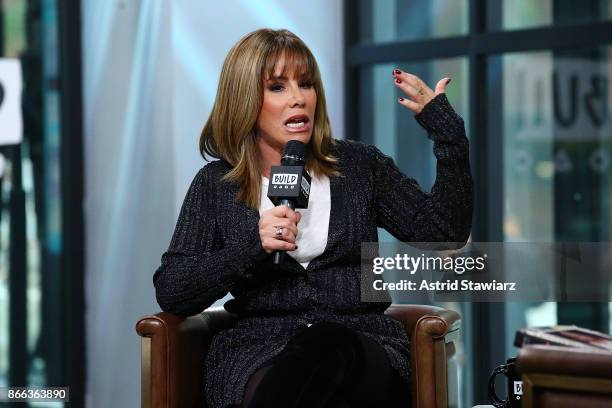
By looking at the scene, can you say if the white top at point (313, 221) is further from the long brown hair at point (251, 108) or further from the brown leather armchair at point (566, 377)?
the brown leather armchair at point (566, 377)

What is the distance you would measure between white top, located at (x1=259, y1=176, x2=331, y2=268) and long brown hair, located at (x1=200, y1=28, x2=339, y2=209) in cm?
2

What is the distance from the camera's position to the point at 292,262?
8.21 feet

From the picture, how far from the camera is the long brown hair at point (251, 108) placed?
2.53 m

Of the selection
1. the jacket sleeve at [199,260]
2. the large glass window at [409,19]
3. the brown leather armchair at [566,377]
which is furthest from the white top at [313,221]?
the large glass window at [409,19]

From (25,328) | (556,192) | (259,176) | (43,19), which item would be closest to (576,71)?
(556,192)

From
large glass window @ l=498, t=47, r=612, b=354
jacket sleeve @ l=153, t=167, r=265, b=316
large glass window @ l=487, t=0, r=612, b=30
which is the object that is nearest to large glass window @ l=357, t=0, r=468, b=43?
large glass window @ l=487, t=0, r=612, b=30

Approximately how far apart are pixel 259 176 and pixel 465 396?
2.00 meters

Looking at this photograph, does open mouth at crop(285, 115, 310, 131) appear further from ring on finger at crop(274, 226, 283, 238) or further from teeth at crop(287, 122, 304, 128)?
ring on finger at crop(274, 226, 283, 238)

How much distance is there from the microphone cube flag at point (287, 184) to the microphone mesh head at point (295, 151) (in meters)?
0.09

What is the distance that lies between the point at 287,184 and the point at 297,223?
24 cm

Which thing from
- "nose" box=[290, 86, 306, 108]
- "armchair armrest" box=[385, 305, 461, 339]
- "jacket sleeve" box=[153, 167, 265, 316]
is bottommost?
"armchair armrest" box=[385, 305, 461, 339]

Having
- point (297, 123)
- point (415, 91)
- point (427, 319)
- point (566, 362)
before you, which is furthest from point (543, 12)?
point (566, 362)

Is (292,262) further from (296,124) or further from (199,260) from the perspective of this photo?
(296,124)

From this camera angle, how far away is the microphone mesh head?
7.58 ft
